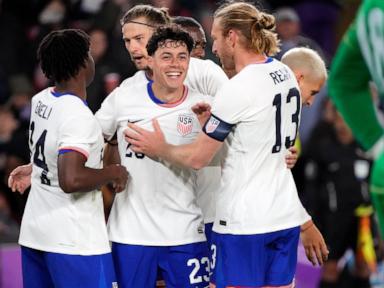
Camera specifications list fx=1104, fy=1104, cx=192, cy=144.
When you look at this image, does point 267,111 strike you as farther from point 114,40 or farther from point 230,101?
point 114,40

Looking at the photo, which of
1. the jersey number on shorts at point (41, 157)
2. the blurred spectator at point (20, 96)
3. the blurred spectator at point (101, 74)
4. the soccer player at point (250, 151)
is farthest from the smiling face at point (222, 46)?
the blurred spectator at point (20, 96)

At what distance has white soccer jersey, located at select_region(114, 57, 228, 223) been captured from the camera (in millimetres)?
5944

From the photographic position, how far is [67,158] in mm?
5316

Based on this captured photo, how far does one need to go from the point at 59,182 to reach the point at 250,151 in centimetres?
95

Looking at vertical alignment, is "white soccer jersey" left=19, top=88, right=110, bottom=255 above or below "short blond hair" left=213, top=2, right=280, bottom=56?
below

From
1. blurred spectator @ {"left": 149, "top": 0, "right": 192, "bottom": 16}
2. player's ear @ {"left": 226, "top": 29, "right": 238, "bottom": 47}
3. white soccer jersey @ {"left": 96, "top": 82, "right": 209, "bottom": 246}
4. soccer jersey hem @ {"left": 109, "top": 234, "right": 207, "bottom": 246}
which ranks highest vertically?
blurred spectator @ {"left": 149, "top": 0, "right": 192, "bottom": 16}

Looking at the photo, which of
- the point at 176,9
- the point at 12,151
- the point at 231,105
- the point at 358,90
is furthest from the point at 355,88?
the point at 176,9

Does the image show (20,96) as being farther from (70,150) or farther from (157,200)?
(70,150)

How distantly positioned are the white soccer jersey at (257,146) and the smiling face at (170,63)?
303 millimetres

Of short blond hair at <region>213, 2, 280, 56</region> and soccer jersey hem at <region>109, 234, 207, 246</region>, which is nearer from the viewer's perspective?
short blond hair at <region>213, 2, 280, 56</region>

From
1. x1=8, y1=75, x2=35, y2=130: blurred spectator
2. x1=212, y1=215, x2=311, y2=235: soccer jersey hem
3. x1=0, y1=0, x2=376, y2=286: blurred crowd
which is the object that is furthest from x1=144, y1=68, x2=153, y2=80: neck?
x1=8, y1=75, x2=35, y2=130: blurred spectator

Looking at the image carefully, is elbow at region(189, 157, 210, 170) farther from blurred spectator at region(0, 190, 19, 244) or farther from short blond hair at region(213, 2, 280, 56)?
blurred spectator at region(0, 190, 19, 244)

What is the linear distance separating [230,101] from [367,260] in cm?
475

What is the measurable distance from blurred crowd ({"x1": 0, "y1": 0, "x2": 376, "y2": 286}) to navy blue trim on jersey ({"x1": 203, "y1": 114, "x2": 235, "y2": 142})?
3.46 metres
